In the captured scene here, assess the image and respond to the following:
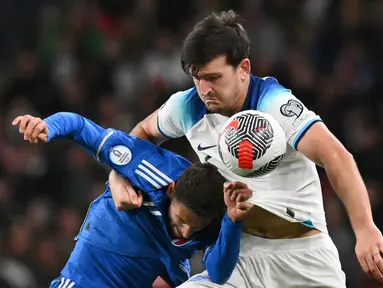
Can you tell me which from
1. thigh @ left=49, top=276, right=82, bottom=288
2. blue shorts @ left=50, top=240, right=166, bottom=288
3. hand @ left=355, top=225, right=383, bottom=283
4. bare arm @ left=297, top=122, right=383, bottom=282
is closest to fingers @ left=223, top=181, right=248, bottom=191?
bare arm @ left=297, top=122, right=383, bottom=282

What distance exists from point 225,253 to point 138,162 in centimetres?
66

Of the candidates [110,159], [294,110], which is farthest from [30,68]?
[294,110]

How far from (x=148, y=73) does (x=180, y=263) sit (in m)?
4.92

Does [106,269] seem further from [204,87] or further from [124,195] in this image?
[204,87]

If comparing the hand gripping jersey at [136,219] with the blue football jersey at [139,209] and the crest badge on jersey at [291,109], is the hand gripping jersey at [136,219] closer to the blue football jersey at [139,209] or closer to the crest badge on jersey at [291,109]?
the blue football jersey at [139,209]

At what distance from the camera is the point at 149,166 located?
454 cm

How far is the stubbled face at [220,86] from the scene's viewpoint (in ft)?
14.0

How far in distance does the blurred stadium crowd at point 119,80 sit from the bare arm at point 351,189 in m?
3.99

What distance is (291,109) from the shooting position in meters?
4.15

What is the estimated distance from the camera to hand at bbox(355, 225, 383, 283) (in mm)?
3758

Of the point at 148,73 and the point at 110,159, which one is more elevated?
the point at 110,159

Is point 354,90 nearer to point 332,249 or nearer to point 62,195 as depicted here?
point 62,195

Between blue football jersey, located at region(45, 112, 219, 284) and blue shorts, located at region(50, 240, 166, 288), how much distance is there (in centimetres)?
3

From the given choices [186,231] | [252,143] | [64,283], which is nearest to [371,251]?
[252,143]
